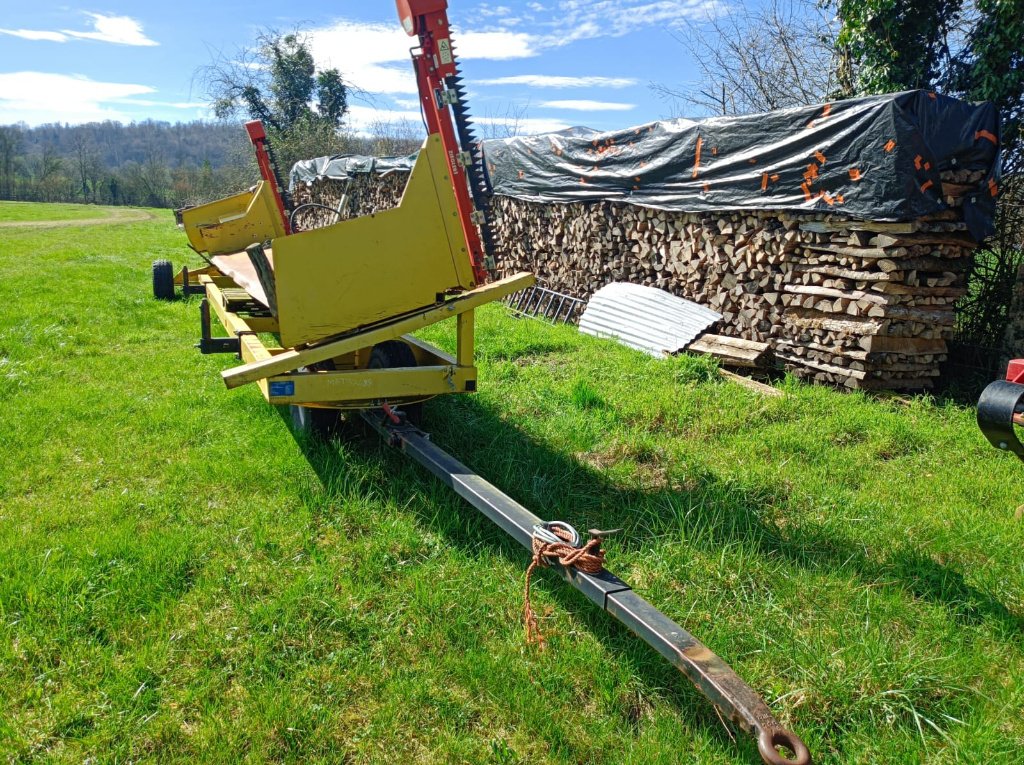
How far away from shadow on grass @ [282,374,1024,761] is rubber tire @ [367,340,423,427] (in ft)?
0.48

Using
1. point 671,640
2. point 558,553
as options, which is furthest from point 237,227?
point 671,640

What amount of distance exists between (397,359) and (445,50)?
182 cm

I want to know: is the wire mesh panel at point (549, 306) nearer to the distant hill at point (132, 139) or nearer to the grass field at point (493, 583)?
the grass field at point (493, 583)

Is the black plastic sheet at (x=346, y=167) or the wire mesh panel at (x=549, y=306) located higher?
the black plastic sheet at (x=346, y=167)

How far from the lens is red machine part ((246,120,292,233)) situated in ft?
23.0

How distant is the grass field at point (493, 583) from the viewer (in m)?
2.19

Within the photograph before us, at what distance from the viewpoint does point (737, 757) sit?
205 centimetres

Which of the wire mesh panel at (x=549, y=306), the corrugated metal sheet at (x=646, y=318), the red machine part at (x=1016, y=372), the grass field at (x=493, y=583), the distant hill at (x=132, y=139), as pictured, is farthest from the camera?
the distant hill at (x=132, y=139)

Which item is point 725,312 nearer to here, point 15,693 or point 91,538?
point 91,538

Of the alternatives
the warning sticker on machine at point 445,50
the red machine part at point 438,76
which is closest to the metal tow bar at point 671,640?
the red machine part at point 438,76

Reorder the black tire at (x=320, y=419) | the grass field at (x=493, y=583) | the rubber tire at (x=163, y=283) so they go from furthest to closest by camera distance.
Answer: the rubber tire at (x=163, y=283) < the black tire at (x=320, y=419) < the grass field at (x=493, y=583)

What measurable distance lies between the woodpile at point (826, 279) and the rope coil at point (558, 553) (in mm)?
3938

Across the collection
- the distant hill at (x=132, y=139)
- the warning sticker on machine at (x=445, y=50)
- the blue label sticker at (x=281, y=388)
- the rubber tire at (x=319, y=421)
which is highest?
the distant hill at (x=132, y=139)

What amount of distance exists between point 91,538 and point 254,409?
1.83m
